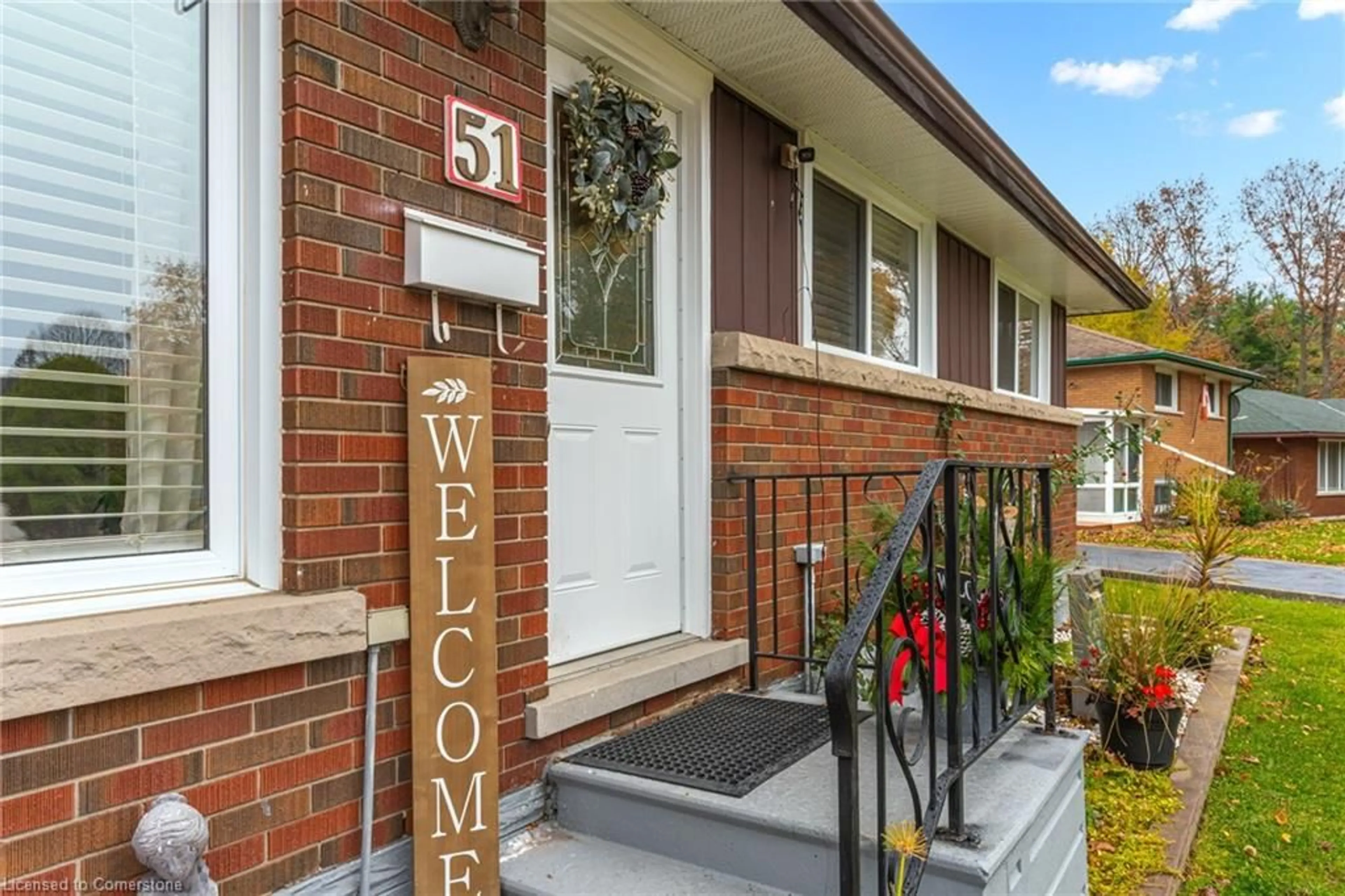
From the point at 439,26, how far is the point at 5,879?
2.06 metres

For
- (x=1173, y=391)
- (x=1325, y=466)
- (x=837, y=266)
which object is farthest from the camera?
(x=1325, y=466)

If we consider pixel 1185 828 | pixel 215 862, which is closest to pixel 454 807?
pixel 215 862

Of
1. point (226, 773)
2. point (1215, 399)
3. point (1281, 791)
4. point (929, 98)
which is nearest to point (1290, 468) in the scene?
point (1215, 399)

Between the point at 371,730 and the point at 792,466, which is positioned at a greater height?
the point at 792,466

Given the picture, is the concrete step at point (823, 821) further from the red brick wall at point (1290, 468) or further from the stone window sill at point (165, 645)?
the red brick wall at point (1290, 468)

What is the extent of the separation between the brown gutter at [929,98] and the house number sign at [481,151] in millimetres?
1014

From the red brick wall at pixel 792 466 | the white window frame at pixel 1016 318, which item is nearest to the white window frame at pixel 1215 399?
the white window frame at pixel 1016 318

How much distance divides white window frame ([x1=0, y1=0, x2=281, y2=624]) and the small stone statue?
1.53 feet

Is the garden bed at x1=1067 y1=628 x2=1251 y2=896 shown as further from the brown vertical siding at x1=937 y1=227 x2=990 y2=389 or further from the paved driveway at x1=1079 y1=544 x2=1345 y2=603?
the paved driveway at x1=1079 y1=544 x2=1345 y2=603

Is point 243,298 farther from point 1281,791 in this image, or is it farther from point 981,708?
point 1281,791

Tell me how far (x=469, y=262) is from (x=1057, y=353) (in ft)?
25.6

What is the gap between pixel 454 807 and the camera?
2064 mm

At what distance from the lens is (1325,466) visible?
2206 cm

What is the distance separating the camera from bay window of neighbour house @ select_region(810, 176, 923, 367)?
14.5 feet
